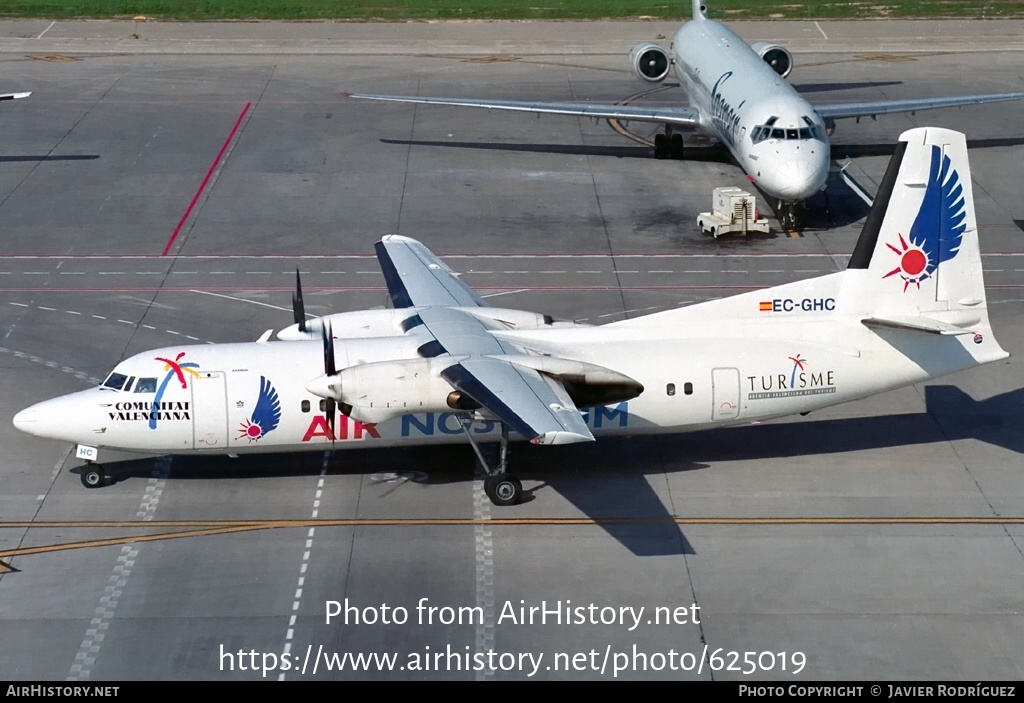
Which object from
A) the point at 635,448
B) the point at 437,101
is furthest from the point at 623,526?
the point at 437,101

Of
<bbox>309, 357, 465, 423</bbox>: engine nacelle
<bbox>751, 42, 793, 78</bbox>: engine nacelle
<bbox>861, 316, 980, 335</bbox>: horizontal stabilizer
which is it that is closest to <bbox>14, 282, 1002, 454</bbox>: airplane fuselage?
<bbox>861, 316, 980, 335</bbox>: horizontal stabilizer

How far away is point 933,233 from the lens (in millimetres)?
29141

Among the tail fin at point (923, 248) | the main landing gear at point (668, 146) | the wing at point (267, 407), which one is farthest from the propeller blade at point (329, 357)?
the main landing gear at point (668, 146)

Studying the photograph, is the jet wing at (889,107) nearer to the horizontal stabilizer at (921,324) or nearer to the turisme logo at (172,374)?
the horizontal stabilizer at (921,324)

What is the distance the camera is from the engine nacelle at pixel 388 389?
2670cm

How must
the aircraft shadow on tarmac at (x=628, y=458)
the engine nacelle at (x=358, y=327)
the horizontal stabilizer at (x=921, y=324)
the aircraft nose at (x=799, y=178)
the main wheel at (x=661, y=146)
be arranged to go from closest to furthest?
the horizontal stabilizer at (x=921, y=324)
the aircraft shadow on tarmac at (x=628, y=458)
the engine nacelle at (x=358, y=327)
the aircraft nose at (x=799, y=178)
the main wheel at (x=661, y=146)

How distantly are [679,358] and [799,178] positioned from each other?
57.8 ft

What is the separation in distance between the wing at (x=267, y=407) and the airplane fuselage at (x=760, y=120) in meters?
22.3

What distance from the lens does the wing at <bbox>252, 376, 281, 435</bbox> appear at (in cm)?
2855

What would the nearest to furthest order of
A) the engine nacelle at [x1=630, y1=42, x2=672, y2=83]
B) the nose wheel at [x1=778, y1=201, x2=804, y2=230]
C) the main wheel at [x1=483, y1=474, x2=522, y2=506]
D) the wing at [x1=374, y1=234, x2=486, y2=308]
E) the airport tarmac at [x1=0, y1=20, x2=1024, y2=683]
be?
the airport tarmac at [x1=0, y1=20, x2=1024, y2=683] < the main wheel at [x1=483, y1=474, x2=522, y2=506] < the wing at [x1=374, y1=234, x2=486, y2=308] < the nose wheel at [x1=778, y1=201, x2=804, y2=230] < the engine nacelle at [x1=630, y1=42, x2=672, y2=83]

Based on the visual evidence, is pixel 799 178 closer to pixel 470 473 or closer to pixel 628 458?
pixel 628 458

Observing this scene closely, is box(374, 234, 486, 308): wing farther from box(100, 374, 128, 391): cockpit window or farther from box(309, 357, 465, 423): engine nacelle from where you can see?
box(100, 374, 128, 391): cockpit window

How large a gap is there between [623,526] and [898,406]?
953 cm

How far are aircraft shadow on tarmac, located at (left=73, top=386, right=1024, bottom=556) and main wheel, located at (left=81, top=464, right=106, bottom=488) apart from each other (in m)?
0.49
